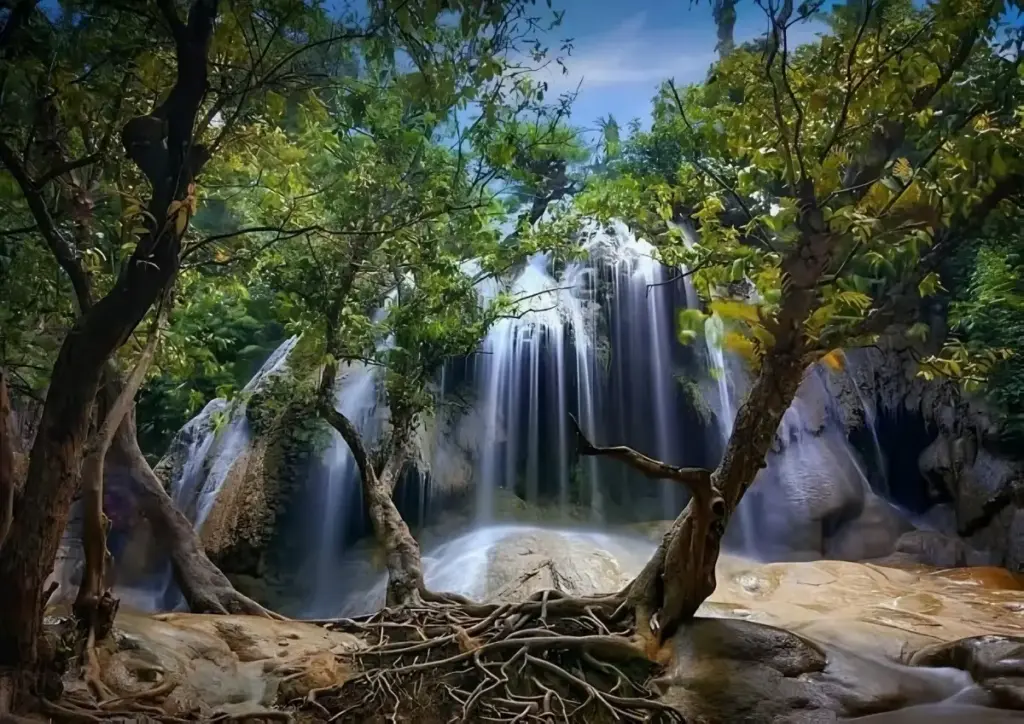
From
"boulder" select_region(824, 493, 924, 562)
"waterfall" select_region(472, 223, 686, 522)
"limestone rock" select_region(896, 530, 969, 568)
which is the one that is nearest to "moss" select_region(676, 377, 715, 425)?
"waterfall" select_region(472, 223, 686, 522)

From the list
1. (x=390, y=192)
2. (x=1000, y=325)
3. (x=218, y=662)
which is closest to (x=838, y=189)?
(x=390, y=192)

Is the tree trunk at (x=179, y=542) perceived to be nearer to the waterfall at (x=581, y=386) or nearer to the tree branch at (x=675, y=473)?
the tree branch at (x=675, y=473)

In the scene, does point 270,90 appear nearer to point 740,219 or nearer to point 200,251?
point 200,251

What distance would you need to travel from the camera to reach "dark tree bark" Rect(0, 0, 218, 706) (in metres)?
3.85

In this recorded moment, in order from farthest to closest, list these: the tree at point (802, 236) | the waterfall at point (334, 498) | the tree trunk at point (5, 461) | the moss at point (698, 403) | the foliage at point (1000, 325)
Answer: the moss at point (698, 403) → the foliage at point (1000, 325) → the waterfall at point (334, 498) → the tree at point (802, 236) → the tree trunk at point (5, 461)

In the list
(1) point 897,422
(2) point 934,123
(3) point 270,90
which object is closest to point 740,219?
(1) point 897,422

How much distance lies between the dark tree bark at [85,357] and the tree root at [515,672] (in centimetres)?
177

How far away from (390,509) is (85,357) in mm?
4461

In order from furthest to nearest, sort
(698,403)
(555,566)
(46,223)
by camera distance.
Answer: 1. (698,403)
2. (555,566)
3. (46,223)

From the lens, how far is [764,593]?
29.1 feet

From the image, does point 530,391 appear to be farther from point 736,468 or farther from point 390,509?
point 736,468

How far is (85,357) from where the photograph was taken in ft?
12.9

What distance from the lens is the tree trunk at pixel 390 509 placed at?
722cm

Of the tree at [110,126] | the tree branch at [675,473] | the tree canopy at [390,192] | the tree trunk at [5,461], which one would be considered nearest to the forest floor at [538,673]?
the tree canopy at [390,192]
